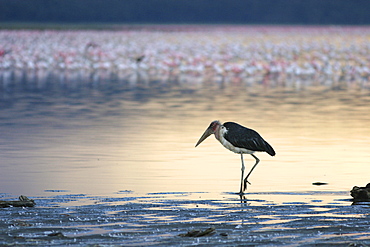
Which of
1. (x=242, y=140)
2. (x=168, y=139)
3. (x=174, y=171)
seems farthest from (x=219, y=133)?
(x=168, y=139)

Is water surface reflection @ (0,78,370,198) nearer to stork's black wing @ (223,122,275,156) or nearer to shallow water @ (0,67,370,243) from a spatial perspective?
shallow water @ (0,67,370,243)

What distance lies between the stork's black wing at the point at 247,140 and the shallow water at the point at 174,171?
34 cm

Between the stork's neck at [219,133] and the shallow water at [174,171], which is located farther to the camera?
the stork's neck at [219,133]

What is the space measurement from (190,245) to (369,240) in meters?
1.18

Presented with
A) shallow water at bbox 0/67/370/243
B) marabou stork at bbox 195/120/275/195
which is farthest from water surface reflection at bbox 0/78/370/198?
marabou stork at bbox 195/120/275/195

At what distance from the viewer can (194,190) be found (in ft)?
27.3

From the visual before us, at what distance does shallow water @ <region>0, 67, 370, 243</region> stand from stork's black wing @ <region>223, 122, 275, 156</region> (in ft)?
1.11

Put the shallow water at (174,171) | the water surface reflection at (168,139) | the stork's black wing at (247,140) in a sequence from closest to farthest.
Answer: the shallow water at (174,171), the stork's black wing at (247,140), the water surface reflection at (168,139)

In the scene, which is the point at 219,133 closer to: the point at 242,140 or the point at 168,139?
the point at 242,140

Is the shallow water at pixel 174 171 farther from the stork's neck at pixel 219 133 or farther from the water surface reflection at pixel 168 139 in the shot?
the stork's neck at pixel 219 133

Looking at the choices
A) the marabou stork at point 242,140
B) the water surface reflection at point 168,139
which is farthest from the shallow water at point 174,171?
the marabou stork at point 242,140

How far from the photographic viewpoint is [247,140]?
8750 millimetres

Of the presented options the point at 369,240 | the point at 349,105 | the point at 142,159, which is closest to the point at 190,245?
the point at 369,240

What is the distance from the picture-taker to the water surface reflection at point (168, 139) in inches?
350
